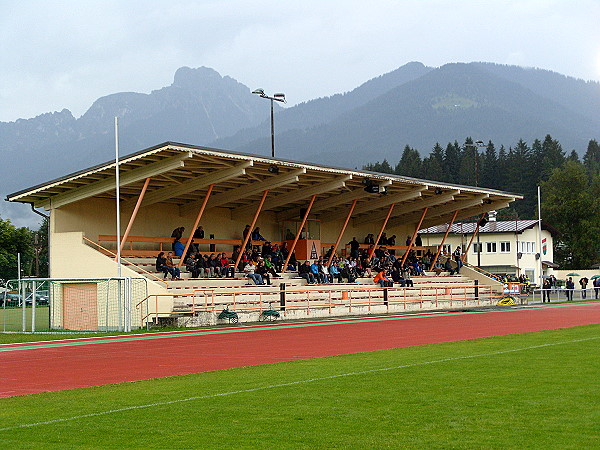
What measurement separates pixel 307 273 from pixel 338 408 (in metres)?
30.1

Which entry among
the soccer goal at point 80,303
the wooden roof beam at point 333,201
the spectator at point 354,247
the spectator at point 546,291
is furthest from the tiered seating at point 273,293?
the spectator at point 546,291

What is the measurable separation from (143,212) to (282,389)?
2671cm

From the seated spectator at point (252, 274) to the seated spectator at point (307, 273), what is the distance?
12.1ft

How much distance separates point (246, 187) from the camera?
37.2 meters

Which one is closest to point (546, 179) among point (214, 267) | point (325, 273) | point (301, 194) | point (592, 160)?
point (592, 160)

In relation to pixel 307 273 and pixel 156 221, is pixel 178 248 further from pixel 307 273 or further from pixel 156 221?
pixel 307 273

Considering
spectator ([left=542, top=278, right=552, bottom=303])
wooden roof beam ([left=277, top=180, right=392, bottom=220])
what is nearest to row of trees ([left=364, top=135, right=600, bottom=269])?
spectator ([left=542, top=278, right=552, bottom=303])

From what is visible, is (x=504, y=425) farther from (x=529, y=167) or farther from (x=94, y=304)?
(x=529, y=167)

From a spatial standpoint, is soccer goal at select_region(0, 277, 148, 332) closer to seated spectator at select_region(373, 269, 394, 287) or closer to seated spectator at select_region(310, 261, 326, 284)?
seated spectator at select_region(310, 261, 326, 284)

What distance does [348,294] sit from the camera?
38281mm

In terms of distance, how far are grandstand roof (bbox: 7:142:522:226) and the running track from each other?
271 inches

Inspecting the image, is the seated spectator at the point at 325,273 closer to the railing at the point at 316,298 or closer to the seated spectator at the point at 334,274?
the seated spectator at the point at 334,274

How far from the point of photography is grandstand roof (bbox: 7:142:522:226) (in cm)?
3138

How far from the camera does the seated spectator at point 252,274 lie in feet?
117
